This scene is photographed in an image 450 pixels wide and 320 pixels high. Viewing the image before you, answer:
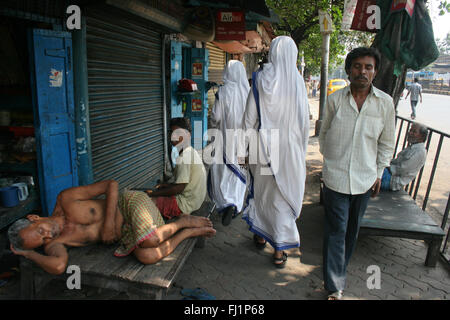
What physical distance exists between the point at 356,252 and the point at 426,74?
165ft

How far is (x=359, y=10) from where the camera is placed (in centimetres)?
387

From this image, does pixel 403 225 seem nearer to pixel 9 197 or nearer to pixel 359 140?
pixel 359 140

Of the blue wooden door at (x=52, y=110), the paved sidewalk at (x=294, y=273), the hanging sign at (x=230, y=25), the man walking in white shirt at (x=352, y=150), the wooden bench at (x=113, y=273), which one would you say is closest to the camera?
the wooden bench at (x=113, y=273)

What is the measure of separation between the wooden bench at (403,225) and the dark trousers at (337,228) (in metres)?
0.77

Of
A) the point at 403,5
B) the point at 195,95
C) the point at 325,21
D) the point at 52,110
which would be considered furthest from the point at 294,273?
the point at 325,21

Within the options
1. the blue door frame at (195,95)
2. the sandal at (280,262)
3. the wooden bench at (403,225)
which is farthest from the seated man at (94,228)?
the blue door frame at (195,95)

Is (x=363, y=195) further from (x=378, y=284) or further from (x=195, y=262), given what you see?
(x=195, y=262)

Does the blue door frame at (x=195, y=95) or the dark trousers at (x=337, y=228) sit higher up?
the blue door frame at (x=195, y=95)

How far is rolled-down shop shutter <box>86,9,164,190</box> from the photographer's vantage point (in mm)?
4035

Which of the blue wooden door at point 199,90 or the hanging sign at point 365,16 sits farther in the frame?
the blue wooden door at point 199,90

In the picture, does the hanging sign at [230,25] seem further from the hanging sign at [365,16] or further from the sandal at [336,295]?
the sandal at [336,295]

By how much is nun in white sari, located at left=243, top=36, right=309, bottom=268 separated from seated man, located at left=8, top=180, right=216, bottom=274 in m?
1.00

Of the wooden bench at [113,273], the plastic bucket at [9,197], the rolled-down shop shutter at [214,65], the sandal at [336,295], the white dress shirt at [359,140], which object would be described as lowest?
the sandal at [336,295]

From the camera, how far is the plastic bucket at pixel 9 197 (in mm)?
3184
